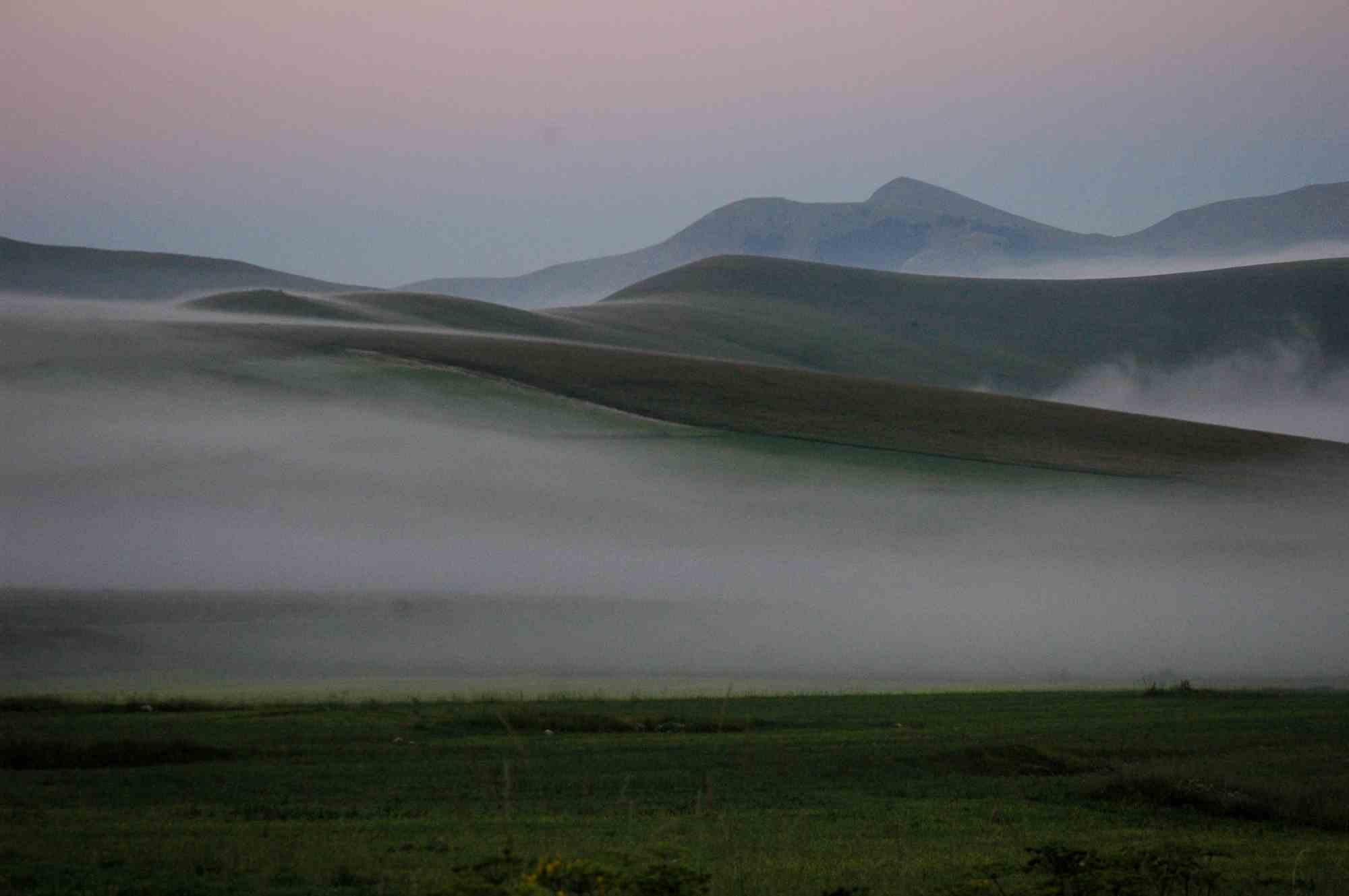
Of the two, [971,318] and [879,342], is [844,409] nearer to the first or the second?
[879,342]

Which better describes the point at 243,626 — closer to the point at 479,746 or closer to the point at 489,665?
the point at 489,665

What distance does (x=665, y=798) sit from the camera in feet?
66.7

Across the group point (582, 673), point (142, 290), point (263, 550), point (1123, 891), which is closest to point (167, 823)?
point (1123, 891)

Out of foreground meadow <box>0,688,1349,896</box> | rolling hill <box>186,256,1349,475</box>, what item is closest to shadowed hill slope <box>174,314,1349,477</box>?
rolling hill <box>186,256,1349,475</box>

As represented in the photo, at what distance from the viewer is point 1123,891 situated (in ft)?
41.6

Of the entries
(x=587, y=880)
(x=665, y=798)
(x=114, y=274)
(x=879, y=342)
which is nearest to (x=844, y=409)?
(x=665, y=798)

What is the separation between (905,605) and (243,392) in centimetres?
3433

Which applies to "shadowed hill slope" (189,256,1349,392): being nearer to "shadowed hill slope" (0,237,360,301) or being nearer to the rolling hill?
the rolling hill

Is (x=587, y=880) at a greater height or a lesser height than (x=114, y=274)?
lesser

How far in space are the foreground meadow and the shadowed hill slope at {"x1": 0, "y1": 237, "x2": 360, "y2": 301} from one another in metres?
104

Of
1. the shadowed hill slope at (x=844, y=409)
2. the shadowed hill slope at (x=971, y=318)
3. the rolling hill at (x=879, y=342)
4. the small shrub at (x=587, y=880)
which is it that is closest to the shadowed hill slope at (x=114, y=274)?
the rolling hill at (x=879, y=342)

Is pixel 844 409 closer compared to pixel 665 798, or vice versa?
pixel 665 798

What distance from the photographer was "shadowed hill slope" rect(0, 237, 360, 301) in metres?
132

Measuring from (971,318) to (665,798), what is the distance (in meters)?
151
